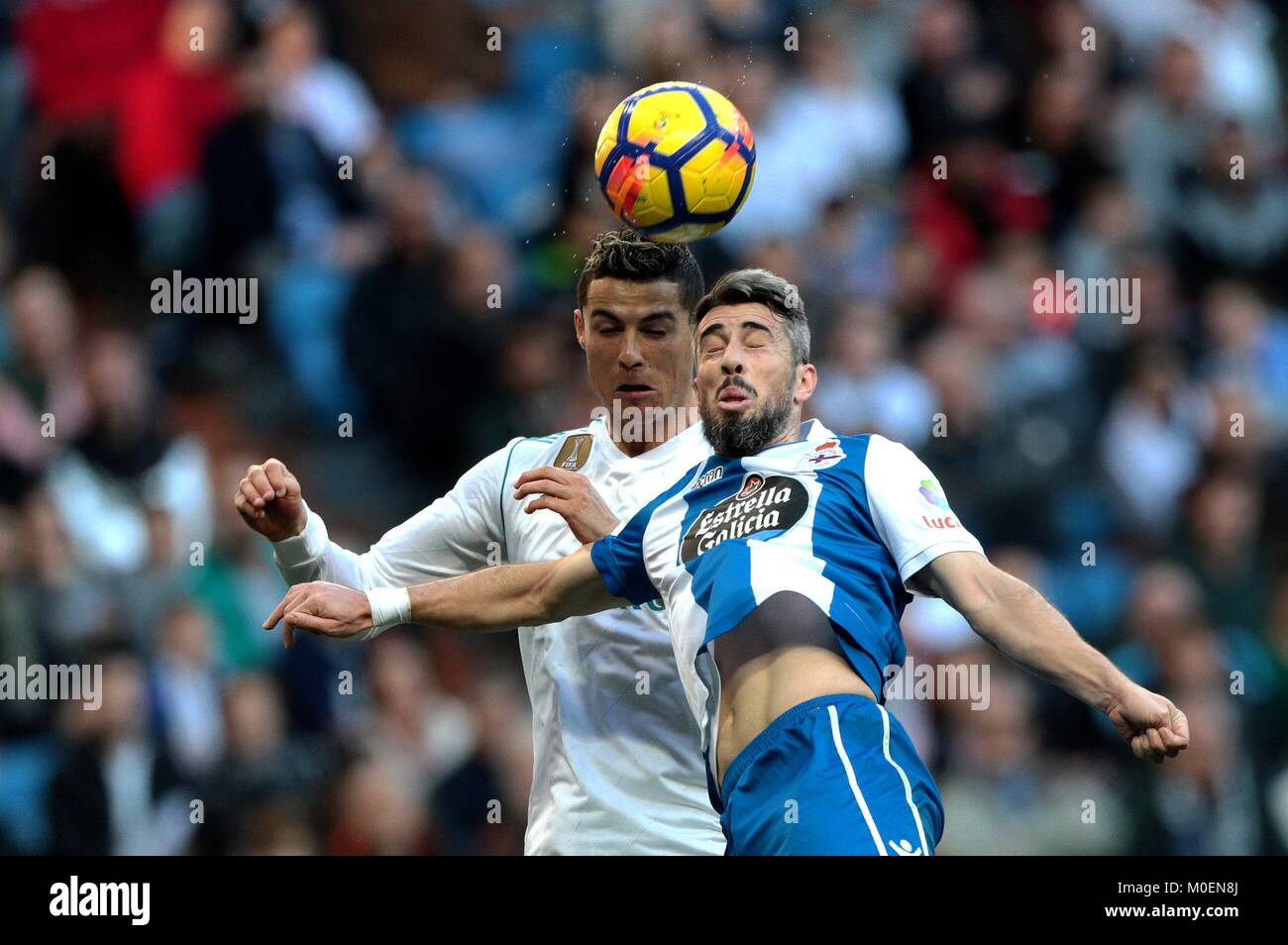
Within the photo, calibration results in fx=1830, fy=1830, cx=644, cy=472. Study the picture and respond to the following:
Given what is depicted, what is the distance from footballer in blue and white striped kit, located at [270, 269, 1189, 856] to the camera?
448cm

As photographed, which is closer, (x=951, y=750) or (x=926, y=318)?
(x=951, y=750)

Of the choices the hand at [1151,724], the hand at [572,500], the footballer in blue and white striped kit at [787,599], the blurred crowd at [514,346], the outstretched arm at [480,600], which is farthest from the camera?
the blurred crowd at [514,346]

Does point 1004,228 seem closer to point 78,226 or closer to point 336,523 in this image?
point 336,523

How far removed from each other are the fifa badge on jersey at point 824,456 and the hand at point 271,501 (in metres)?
1.53

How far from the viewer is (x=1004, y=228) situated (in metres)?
9.78

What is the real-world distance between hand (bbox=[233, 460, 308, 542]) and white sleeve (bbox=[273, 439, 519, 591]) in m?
0.30

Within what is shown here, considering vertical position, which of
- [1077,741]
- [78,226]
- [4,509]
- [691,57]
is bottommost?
[1077,741]

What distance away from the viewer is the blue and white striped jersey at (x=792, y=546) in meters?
4.77

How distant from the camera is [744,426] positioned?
514 cm

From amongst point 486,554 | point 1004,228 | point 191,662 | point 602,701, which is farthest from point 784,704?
point 1004,228

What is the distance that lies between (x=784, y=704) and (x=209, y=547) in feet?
15.1

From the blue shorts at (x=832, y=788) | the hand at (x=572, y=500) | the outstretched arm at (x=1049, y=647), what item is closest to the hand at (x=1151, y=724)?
the outstretched arm at (x=1049, y=647)

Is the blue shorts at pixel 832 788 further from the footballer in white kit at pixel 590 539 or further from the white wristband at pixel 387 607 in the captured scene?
the white wristband at pixel 387 607

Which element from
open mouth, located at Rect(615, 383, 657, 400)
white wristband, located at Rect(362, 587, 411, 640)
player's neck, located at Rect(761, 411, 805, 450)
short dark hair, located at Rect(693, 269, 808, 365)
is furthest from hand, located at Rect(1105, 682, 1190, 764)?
white wristband, located at Rect(362, 587, 411, 640)
